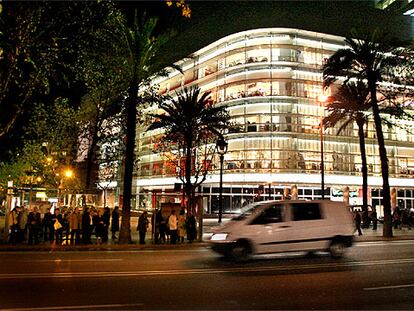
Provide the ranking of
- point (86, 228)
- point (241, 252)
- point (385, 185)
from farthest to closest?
point (385, 185) → point (86, 228) → point (241, 252)

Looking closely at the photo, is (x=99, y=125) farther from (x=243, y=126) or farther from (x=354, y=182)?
(x=354, y=182)

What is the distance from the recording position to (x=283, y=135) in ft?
174

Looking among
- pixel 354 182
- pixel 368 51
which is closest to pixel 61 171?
pixel 368 51

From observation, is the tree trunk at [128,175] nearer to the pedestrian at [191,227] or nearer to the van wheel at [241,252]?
the pedestrian at [191,227]

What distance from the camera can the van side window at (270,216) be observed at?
1312 cm

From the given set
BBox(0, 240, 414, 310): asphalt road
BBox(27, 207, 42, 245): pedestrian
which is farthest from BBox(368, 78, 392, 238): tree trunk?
BBox(27, 207, 42, 245): pedestrian

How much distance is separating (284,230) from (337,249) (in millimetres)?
2241

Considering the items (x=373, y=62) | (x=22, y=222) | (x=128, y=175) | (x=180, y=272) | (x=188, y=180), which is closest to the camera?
(x=180, y=272)

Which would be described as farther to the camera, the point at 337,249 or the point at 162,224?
the point at 162,224

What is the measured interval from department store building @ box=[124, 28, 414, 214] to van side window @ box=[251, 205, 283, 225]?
37924 mm

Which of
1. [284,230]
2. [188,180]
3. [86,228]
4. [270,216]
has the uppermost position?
[188,180]

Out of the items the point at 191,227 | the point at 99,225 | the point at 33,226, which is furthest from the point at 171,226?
the point at 33,226

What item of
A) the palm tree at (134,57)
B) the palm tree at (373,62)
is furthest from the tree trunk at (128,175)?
the palm tree at (373,62)

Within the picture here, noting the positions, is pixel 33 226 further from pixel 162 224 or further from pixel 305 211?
pixel 305 211
